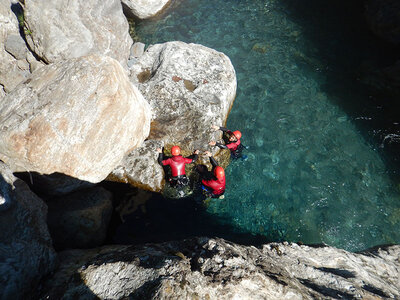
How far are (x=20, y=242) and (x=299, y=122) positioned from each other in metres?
11.1

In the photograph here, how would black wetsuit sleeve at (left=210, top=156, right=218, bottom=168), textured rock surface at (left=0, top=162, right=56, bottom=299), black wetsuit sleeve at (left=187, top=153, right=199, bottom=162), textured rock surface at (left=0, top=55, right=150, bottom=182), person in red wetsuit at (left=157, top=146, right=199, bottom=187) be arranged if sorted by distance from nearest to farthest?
textured rock surface at (left=0, top=162, right=56, bottom=299)
textured rock surface at (left=0, top=55, right=150, bottom=182)
person in red wetsuit at (left=157, top=146, right=199, bottom=187)
black wetsuit sleeve at (left=187, top=153, right=199, bottom=162)
black wetsuit sleeve at (left=210, top=156, right=218, bottom=168)

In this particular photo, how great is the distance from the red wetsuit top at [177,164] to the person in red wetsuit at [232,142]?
1.48 m

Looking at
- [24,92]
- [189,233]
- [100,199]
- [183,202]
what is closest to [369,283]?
[189,233]

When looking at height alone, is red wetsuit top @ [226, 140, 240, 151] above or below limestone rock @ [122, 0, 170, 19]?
below

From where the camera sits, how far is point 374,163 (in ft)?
35.6

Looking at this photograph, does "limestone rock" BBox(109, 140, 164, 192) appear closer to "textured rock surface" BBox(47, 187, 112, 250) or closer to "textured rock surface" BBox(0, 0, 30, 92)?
"textured rock surface" BBox(47, 187, 112, 250)

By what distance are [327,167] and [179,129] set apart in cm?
631

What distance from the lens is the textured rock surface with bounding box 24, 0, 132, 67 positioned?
29.9 feet

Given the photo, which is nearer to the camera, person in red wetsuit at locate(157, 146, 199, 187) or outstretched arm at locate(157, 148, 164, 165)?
person in red wetsuit at locate(157, 146, 199, 187)

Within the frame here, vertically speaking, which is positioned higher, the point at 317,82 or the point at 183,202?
the point at 317,82

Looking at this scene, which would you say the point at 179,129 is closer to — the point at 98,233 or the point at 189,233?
the point at 189,233

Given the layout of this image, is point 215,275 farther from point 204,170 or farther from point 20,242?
point 204,170

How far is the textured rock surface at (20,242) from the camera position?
4637 mm

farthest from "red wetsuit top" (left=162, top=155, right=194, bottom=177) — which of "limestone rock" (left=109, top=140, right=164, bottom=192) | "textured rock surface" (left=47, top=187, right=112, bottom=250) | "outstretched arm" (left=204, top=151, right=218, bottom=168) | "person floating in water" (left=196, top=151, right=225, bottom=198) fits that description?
"textured rock surface" (left=47, top=187, right=112, bottom=250)
